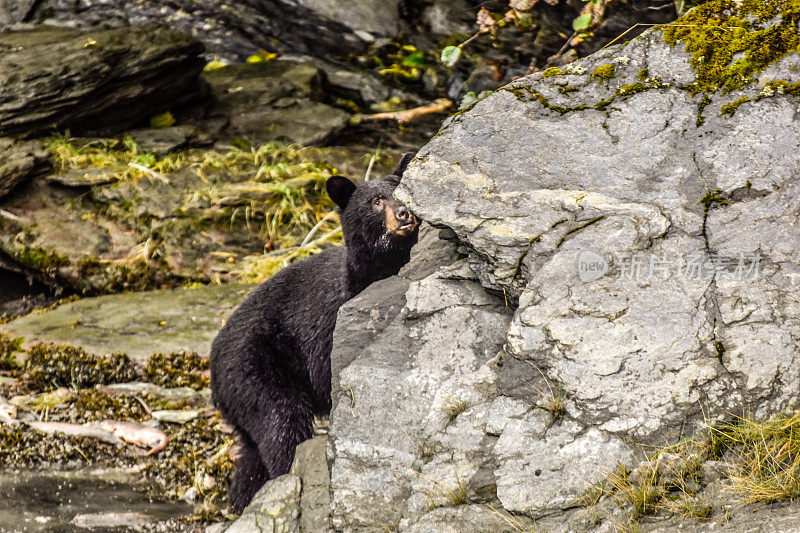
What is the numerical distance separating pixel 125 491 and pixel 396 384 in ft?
7.72

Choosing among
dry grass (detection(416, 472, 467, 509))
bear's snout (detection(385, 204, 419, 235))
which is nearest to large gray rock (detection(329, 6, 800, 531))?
dry grass (detection(416, 472, 467, 509))

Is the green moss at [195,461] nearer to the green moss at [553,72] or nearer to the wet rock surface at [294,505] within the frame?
the wet rock surface at [294,505]

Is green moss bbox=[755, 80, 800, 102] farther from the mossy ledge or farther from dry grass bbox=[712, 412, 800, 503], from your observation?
dry grass bbox=[712, 412, 800, 503]

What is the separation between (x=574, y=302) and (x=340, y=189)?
2212 millimetres

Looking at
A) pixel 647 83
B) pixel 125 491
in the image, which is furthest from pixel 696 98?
pixel 125 491

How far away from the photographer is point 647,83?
3.59 metres

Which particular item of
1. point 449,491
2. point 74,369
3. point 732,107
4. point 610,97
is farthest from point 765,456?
point 74,369

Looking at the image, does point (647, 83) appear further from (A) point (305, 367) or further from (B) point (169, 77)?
(B) point (169, 77)

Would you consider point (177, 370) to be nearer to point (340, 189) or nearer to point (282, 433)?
point (282, 433)

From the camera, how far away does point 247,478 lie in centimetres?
436

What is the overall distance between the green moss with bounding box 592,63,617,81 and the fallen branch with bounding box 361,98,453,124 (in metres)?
6.76

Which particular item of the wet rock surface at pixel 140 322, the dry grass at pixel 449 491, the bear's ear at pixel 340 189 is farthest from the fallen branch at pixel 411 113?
the dry grass at pixel 449 491

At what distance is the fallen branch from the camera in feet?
34.1

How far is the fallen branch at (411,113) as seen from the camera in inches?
409
